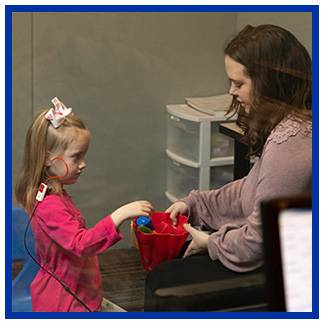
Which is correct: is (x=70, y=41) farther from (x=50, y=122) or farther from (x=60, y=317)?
(x=60, y=317)

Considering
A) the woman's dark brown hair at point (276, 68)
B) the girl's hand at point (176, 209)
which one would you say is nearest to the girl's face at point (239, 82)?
the woman's dark brown hair at point (276, 68)

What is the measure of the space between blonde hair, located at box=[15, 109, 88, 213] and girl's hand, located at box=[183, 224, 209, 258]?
249 mm

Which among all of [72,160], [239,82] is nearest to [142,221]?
[72,160]

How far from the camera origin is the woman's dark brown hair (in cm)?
126

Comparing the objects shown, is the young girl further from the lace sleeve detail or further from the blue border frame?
the lace sleeve detail

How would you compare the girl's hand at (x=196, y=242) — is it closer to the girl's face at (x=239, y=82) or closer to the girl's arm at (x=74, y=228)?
the girl's arm at (x=74, y=228)

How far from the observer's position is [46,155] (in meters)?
1.26

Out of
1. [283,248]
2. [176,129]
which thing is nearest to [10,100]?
[176,129]

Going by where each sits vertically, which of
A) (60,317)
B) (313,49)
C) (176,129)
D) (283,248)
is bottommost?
(60,317)

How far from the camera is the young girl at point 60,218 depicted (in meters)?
1.24

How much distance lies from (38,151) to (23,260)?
17 cm
